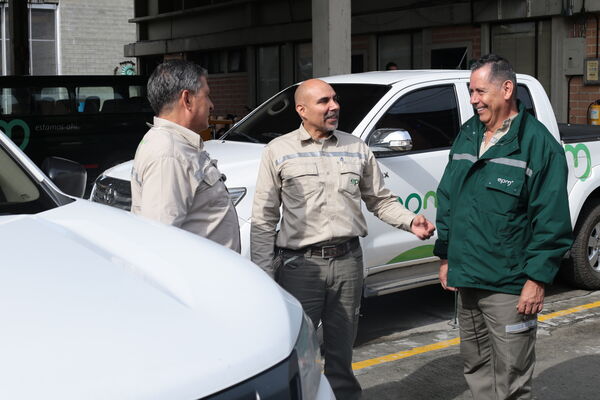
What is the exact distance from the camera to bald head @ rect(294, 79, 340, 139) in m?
4.18

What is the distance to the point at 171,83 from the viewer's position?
11.8ft

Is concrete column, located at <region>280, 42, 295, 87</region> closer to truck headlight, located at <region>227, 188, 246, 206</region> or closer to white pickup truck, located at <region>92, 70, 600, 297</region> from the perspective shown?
white pickup truck, located at <region>92, 70, 600, 297</region>

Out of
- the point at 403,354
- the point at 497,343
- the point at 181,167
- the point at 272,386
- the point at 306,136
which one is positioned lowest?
the point at 403,354

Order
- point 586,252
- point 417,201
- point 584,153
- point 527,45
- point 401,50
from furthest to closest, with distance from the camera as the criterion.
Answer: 1. point 401,50
2. point 527,45
3. point 586,252
4. point 584,153
5. point 417,201

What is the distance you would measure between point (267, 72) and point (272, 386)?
19.8 metres

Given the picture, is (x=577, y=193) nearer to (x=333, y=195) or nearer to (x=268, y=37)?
(x=333, y=195)

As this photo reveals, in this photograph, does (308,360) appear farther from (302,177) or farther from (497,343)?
(302,177)

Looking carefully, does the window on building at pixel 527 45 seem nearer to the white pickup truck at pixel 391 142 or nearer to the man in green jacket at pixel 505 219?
the white pickup truck at pixel 391 142

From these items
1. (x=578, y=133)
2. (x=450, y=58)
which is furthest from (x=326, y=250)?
(x=450, y=58)

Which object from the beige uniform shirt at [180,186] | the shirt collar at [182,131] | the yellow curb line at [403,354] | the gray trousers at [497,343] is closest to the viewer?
the beige uniform shirt at [180,186]

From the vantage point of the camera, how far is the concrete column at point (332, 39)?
10820mm

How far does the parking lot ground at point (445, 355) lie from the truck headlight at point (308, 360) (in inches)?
101

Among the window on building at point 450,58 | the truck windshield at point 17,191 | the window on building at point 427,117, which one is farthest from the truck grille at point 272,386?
the window on building at point 450,58

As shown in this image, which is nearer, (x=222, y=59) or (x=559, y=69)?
(x=559, y=69)
